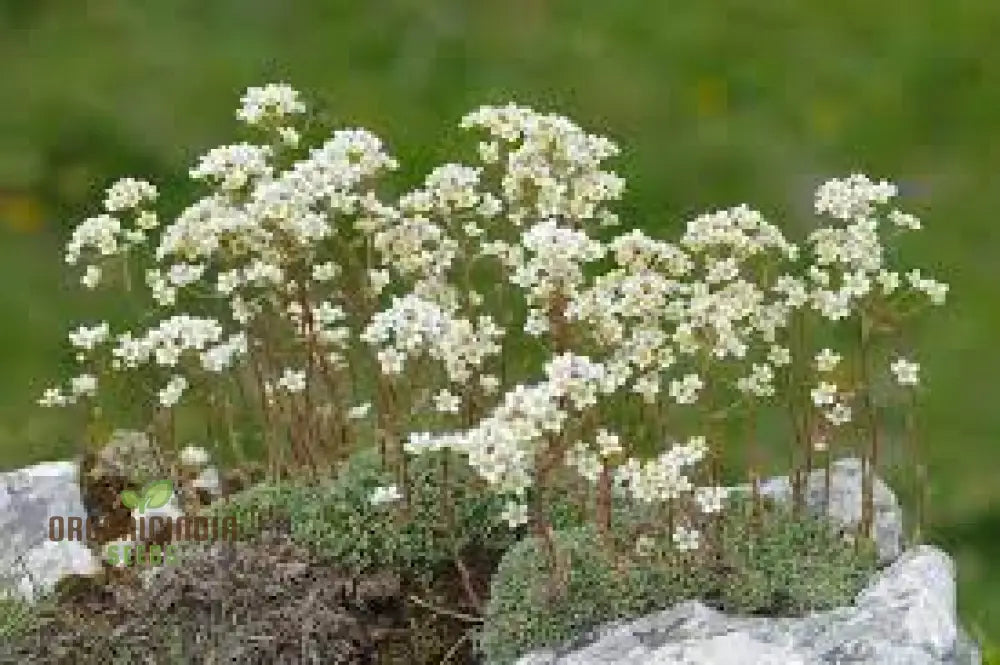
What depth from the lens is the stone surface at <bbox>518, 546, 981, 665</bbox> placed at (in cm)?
461

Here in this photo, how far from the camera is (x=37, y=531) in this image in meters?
5.86

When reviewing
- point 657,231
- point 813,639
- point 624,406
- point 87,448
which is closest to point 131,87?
point 657,231

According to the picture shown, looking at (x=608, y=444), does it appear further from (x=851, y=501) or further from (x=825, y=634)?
(x=851, y=501)

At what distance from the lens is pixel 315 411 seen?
5.70 meters

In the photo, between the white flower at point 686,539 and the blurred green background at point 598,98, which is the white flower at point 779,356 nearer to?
the white flower at point 686,539

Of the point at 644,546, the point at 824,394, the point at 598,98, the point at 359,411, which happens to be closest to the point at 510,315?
the point at 359,411

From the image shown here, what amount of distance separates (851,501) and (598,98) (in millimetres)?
5295

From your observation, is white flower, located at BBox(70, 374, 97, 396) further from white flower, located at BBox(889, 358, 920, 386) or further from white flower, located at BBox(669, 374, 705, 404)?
white flower, located at BBox(889, 358, 920, 386)

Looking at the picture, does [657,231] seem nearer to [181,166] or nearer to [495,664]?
[181,166]

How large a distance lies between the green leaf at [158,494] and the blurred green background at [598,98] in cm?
332

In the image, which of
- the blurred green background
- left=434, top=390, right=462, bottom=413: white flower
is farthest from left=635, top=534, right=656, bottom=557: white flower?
the blurred green background

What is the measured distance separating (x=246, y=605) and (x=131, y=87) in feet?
18.8

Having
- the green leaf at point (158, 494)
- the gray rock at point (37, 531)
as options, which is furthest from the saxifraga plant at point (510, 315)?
the gray rock at point (37, 531)

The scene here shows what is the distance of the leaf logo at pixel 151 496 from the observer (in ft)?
18.6
